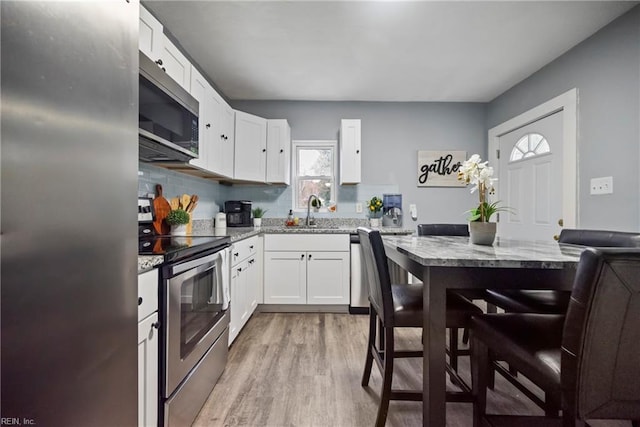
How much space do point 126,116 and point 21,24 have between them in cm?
28

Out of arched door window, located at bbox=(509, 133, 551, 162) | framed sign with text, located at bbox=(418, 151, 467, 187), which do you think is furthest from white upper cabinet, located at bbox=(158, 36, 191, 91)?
arched door window, located at bbox=(509, 133, 551, 162)

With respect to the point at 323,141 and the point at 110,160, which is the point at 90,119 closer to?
the point at 110,160

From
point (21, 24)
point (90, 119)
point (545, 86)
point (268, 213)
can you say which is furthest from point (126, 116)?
point (545, 86)

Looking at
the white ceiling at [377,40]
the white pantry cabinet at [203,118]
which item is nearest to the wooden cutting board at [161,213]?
the white pantry cabinet at [203,118]

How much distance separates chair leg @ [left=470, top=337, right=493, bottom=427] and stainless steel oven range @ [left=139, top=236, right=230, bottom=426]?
1.22 metres

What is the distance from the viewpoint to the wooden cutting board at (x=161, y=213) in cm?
201

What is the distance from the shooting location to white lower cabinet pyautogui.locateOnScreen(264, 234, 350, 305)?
298cm

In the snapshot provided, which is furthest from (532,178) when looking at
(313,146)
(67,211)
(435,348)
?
(67,211)

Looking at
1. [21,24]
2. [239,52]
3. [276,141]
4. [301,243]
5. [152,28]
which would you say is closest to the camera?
[21,24]

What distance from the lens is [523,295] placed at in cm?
161

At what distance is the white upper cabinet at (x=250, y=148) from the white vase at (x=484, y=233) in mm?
2300

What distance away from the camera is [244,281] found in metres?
2.46

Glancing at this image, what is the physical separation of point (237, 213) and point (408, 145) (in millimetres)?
2300

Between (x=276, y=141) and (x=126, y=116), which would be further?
(x=276, y=141)
